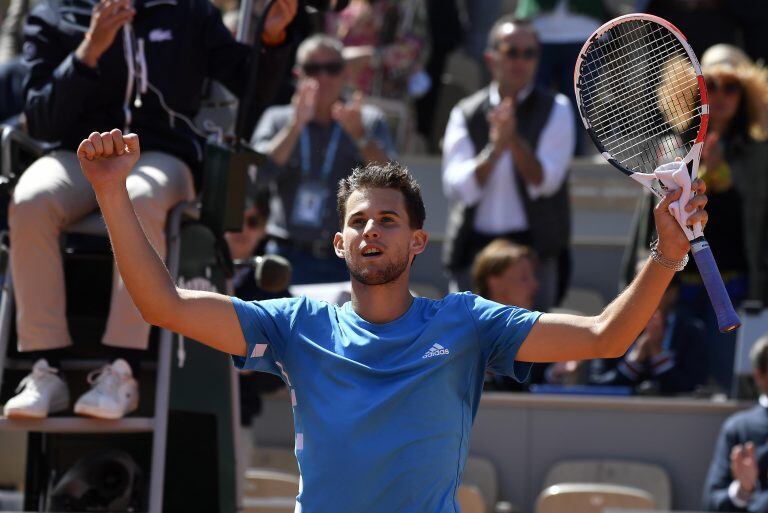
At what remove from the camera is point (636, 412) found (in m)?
7.52

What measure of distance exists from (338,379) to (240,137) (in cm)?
200

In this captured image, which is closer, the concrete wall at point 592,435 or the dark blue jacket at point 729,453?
the dark blue jacket at point 729,453

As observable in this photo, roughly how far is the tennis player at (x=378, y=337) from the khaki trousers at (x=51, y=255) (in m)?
1.34

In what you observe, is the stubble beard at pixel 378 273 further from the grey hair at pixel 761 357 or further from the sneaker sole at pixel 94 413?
the grey hair at pixel 761 357

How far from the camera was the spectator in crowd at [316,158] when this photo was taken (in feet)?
26.3

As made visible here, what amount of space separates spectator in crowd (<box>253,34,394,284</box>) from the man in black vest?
1.74 feet

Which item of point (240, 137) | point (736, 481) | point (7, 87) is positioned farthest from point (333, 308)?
point (7, 87)

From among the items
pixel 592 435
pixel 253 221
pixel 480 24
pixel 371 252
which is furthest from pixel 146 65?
pixel 480 24

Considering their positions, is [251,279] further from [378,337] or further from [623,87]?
[378,337]

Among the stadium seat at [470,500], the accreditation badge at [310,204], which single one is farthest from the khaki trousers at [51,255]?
the accreditation badge at [310,204]

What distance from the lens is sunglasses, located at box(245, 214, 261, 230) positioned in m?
7.11

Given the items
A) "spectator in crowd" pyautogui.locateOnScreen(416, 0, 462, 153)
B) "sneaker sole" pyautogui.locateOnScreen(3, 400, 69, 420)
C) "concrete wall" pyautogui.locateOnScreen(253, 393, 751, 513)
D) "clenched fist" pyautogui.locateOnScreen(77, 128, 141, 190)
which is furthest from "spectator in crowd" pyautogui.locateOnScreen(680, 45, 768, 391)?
"clenched fist" pyautogui.locateOnScreen(77, 128, 141, 190)

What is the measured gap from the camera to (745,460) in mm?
6555

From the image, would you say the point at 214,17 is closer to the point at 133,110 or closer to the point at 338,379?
the point at 133,110
